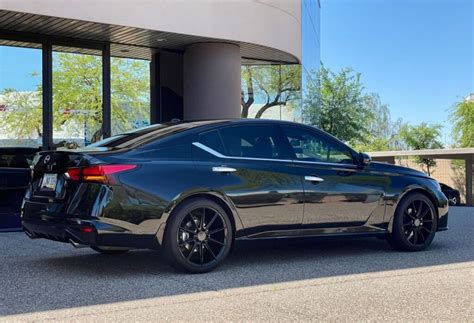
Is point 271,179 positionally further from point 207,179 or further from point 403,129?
point 403,129

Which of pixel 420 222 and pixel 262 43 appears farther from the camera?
pixel 262 43

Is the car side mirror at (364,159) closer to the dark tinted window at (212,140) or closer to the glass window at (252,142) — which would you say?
the glass window at (252,142)

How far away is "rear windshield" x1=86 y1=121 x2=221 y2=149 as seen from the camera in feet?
19.7

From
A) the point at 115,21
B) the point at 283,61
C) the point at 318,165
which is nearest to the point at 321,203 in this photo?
the point at 318,165

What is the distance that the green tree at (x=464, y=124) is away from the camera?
140 feet

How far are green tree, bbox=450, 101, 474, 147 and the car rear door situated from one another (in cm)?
3868

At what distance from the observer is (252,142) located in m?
6.43

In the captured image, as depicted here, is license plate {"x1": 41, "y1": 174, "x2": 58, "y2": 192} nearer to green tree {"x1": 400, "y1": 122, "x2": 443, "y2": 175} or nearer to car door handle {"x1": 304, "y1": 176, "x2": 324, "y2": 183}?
car door handle {"x1": 304, "y1": 176, "x2": 324, "y2": 183}

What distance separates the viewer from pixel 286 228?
6348 mm

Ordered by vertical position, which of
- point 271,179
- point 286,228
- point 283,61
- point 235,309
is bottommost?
point 235,309

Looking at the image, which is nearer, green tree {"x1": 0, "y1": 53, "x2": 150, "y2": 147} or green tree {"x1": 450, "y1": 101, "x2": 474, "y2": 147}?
green tree {"x1": 0, "y1": 53, "x2": 150, "y2": 147}

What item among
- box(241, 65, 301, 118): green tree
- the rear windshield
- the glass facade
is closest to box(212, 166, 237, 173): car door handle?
the rear windshield

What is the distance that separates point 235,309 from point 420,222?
11.8 ft

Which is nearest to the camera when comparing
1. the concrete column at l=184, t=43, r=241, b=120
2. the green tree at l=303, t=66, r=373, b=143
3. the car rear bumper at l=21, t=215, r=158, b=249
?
the car rear bumper at l=21, t=215, r=158, b=249
